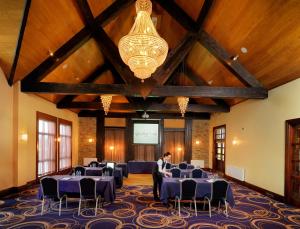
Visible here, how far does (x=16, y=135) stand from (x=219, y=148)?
31.2ft

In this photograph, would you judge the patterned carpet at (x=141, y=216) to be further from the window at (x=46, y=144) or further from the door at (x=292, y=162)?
the window at (x=46, y=144)

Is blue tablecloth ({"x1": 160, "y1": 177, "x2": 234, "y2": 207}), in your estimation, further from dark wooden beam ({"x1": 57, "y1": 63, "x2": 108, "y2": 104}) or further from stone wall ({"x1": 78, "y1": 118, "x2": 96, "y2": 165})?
stone wall ({"x1": 78, "y1": 118, "x2": 96, "y2": 165})

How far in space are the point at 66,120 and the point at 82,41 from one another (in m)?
5.77

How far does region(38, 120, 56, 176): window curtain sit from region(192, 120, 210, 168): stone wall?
761 cm

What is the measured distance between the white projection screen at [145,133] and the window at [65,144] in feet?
11.8

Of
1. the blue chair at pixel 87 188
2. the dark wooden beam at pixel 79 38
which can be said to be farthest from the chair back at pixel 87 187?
the dark wooden beam at pixel 79 38

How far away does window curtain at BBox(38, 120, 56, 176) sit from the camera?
9.23m

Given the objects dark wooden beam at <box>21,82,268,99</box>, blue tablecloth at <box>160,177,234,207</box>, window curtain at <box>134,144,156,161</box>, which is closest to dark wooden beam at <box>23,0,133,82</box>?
dark wooden beam at <box>21,82,268,99</box>

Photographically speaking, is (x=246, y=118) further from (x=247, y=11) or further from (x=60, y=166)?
(x=60, y=166)

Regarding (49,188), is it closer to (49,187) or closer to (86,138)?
(49,187)

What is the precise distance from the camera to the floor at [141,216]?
189 inches

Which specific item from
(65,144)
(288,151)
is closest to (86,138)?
(65,144)

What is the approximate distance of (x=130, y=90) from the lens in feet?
24.4

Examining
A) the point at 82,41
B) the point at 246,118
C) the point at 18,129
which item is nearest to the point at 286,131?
the point at 246,118
